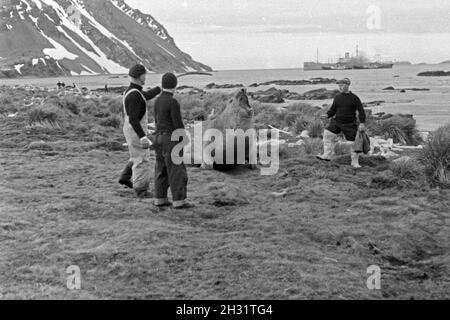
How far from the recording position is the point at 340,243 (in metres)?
6.25

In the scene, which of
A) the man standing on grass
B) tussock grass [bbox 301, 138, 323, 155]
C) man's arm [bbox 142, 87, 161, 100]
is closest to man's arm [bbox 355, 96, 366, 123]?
the man standing on grass

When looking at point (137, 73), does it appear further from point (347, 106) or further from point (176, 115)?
point (347, 106)

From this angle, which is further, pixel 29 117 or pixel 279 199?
pixel 29 117

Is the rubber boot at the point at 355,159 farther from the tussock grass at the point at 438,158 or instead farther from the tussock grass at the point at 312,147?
the tussock grass at the point at 312,147

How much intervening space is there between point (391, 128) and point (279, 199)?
30.6 feet

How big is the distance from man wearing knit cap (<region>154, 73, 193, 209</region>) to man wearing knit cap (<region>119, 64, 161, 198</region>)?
1.07 ft

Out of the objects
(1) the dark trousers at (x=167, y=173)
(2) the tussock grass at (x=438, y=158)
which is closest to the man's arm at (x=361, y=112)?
(2) the tussock grass at (x=438, y=158)

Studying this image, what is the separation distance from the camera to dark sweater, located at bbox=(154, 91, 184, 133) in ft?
24.5

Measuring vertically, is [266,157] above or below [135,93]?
below

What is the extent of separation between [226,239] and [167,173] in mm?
1940

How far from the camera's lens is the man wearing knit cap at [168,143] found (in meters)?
7.51

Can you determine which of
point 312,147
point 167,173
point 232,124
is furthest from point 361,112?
point 167,173
